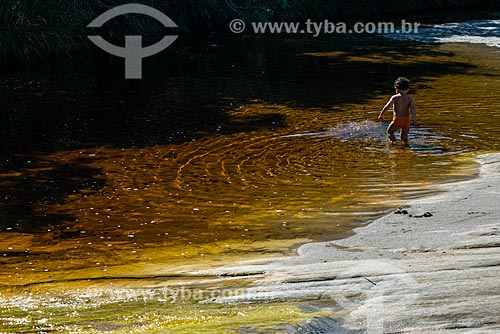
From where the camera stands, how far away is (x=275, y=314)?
548 centimetres

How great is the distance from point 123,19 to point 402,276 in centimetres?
1994

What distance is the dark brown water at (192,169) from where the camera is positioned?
6820mm

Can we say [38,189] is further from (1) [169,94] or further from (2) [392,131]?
(1) [169,94]

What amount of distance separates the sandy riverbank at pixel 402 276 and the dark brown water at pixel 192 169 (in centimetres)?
39

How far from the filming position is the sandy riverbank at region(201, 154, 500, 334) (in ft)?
17.2

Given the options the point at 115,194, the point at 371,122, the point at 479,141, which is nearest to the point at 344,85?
the point at 371,122

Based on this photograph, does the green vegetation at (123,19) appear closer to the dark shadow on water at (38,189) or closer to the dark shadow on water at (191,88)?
the dark shadow on water at (191,88)

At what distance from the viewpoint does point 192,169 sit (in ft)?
36.9

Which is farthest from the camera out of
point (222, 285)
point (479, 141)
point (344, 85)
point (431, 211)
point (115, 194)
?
point (344, 85)

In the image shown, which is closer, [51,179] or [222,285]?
[222,285]

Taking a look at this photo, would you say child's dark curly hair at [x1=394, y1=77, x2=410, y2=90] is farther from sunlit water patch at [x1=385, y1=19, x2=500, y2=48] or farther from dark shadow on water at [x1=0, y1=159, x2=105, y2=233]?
sunlit water patch at [x1=385, y1=19, x2=500, y2=48]

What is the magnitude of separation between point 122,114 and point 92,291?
31.0 feet

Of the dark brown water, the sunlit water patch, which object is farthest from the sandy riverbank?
the sunlit water patch

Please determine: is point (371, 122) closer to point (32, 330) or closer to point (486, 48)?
point (32, 330)
